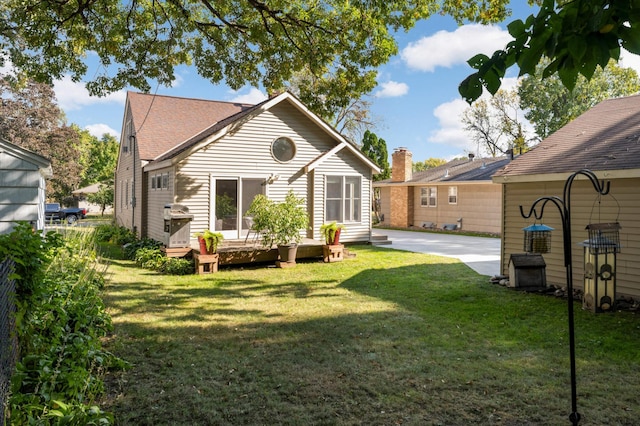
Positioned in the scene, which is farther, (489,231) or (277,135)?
(489,231)

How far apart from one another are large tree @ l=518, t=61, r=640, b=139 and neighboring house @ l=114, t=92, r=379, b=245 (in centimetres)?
2051

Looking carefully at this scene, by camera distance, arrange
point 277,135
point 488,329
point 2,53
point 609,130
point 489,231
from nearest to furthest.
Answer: point 488,329, point 609,130, point 2,53, point 277,135, point 489,231

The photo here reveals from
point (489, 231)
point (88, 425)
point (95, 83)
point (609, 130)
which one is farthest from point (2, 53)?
point (489, 231)

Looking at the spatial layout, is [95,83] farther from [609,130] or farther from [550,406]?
[609,130]

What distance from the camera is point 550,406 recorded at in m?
3.93

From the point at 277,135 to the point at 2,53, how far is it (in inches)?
291

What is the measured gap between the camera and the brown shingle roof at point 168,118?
16.5 m

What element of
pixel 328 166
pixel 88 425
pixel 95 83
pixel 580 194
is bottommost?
pixel 88 425

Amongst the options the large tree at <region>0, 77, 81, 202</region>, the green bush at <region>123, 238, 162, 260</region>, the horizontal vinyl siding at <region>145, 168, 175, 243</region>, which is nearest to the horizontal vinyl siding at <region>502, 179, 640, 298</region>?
the horizontal vinyl siding at <region>145, 168, 175, 243</region>

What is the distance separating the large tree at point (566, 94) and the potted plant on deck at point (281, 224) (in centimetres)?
2437

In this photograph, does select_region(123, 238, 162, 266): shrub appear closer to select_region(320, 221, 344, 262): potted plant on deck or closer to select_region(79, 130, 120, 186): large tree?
select_region(320, 221, 344, 262): potted plant on deck

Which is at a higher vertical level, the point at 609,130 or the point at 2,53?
the point at 2,53

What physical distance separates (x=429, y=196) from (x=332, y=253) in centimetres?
1462

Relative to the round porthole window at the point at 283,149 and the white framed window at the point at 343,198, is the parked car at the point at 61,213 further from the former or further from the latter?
the white framed window at the point at 343,198
